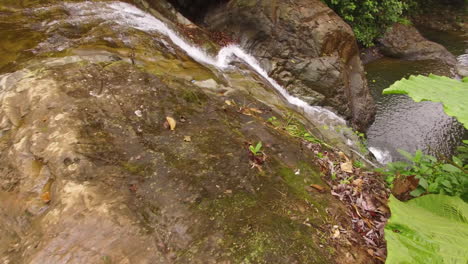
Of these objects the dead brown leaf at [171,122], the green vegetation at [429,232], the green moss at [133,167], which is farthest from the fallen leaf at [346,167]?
the green moss at [133,167]

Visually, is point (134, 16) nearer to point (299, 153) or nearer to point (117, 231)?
point (299, 153)

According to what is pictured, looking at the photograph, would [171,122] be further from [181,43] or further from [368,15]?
[368,15]

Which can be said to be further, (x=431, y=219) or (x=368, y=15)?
(x=368, y=15)

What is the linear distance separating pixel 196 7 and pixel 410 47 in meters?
8.38

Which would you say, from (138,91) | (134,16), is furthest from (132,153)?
(134,16)

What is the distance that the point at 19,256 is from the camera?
1.68 metres

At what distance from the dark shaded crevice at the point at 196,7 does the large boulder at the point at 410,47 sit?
22.9 feet

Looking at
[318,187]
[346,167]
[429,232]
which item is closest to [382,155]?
[346,167]

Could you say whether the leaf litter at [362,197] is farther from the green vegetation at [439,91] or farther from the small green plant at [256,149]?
the green vegetation at [439,91]

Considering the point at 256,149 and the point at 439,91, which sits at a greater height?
the point at 439,91

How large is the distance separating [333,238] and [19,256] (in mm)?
2042

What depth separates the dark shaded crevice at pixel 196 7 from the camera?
841cm

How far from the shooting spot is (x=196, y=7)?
8633 millimetres

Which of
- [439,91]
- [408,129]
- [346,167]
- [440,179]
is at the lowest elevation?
[408,129]
